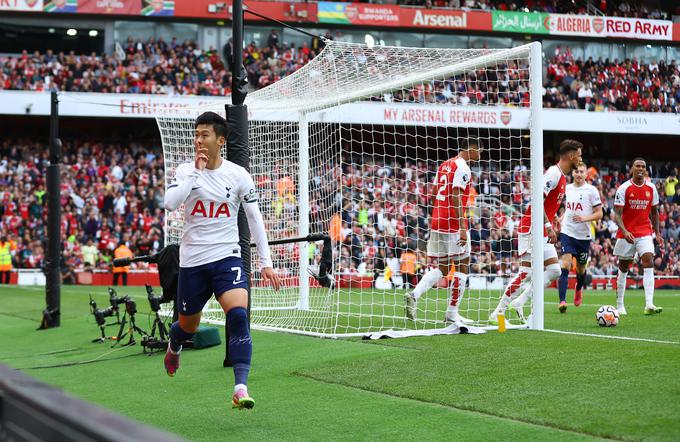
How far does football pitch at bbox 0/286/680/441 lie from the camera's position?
17.5 ft

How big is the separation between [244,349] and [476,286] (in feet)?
58.1

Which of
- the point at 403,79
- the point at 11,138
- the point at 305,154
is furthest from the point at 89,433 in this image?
the point at 11,138

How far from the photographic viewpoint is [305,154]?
1435cm

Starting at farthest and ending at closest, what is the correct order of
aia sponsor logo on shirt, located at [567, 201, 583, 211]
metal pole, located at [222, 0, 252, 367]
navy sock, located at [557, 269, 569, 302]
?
aia sponsor logo on shirt, located at [567, 201, 583, 211], navy sock, located at [557, 269, 569, 302], metal pole, located at [222, 0, 252, 367]

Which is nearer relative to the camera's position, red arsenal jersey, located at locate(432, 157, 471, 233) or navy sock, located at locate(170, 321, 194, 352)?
navy sock, located at locate(170, 321, 194, 352)

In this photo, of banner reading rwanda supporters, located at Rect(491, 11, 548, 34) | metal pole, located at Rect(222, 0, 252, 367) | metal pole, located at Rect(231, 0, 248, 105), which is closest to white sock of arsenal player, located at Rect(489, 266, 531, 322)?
metal pole, located at Rect(222, 0, 252, 367)

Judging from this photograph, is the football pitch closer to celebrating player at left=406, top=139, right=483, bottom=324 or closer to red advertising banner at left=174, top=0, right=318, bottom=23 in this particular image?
celebrating player at left=406, top=139, right=483, bottom=324

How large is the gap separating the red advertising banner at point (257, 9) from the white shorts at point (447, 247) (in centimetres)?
2795

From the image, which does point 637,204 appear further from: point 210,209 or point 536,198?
point 210,209

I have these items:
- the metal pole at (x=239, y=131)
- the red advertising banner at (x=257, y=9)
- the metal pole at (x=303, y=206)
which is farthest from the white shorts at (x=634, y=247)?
the red advertising banner at (x=257, y=9)

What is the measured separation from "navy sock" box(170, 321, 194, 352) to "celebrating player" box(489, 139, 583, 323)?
5084mm

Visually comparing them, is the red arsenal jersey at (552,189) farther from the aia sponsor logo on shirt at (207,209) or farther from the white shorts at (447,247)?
the aia sponsor logo on shirt at (207,209)

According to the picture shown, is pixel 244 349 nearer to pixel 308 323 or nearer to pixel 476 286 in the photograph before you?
pixel 308 323

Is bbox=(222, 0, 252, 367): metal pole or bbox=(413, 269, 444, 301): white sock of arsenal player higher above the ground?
bbox=(222, 0, 252, 367): metal pole
